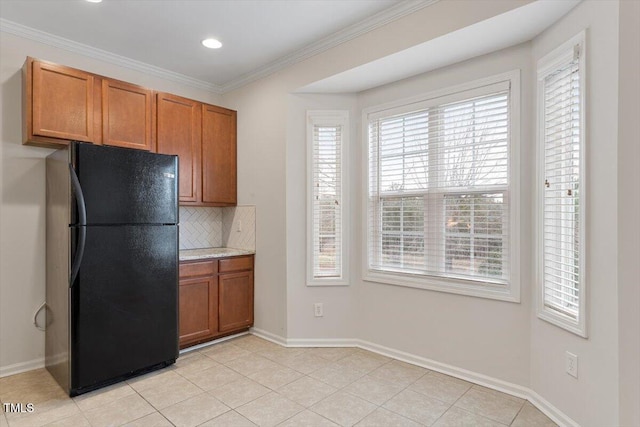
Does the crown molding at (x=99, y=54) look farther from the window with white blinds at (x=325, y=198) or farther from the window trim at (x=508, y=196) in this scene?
the window trim at (x=508, y=196)

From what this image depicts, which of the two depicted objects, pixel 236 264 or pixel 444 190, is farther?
pixel 236 264

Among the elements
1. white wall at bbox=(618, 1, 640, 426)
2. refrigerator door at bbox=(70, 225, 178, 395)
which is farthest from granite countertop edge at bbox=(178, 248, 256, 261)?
white wall at bbox=(618, 1, 640, 426)

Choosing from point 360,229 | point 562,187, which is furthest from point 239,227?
point 562,187

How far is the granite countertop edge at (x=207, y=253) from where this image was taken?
10.5 ft

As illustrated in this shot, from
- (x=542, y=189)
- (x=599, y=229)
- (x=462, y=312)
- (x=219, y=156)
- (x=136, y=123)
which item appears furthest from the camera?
(x=219, y=156)

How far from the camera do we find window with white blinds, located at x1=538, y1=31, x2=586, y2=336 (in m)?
1.98

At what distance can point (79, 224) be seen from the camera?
235 centimetres

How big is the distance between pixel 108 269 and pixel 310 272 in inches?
64.6

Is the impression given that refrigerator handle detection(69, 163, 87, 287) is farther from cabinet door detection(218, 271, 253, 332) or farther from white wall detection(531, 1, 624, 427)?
white wall detection(531, 1, 624, 427)

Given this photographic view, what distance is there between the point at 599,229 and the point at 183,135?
→ 129 inches

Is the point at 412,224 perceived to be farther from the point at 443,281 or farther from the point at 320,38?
the point at 320,38

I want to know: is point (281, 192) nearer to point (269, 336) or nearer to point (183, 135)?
point (183, 135)

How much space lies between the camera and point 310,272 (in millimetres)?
3340

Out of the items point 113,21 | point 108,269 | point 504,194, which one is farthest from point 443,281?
point 113,21
